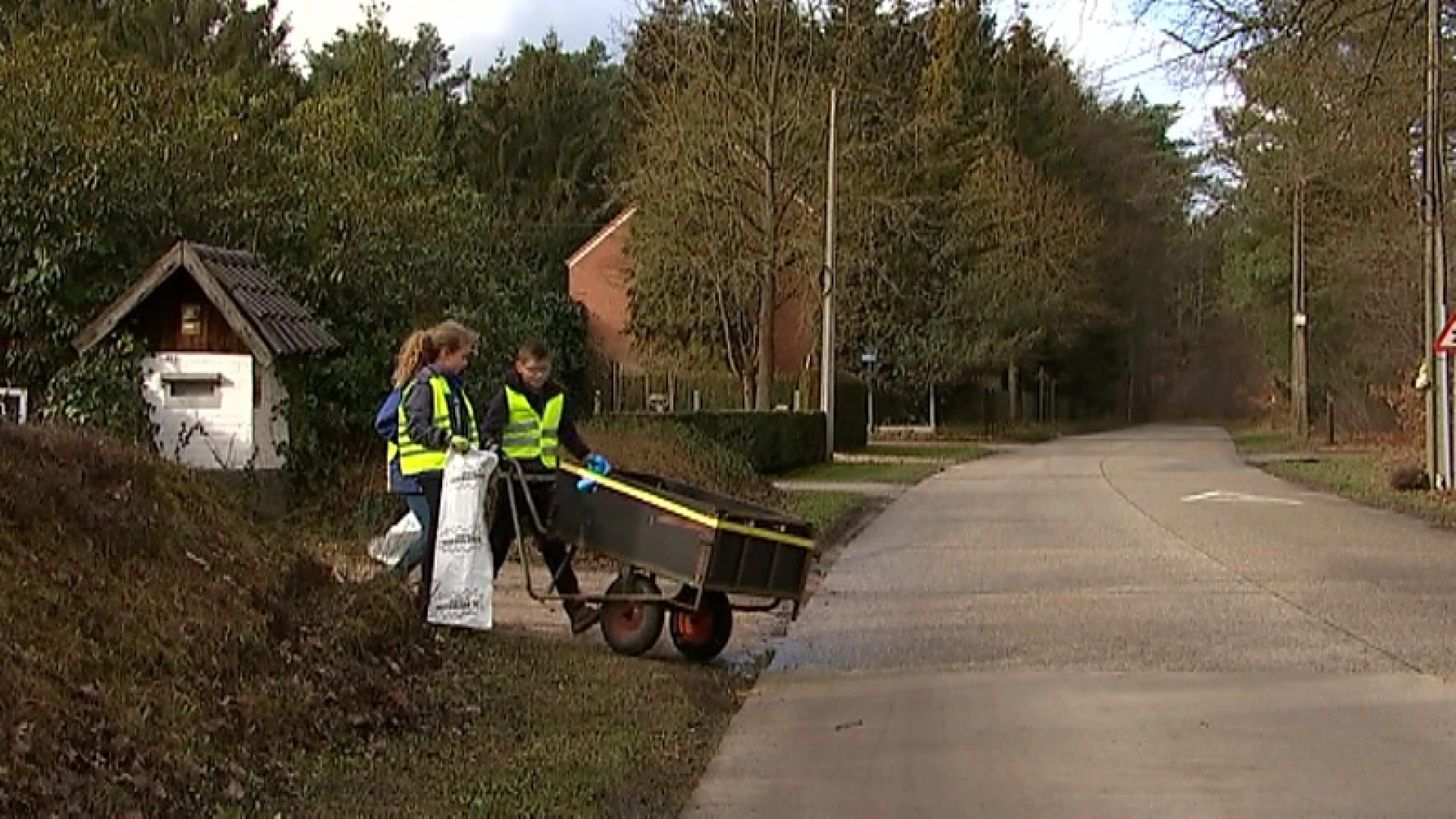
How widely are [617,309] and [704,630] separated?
169 ft

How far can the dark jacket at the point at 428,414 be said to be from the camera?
10.1 meters

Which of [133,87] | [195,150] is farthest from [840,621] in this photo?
[133,87]

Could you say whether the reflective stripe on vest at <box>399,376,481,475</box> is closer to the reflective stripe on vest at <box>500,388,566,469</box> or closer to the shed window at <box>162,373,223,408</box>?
the reflective stripe on vest at <box>500,388,566,469</box>

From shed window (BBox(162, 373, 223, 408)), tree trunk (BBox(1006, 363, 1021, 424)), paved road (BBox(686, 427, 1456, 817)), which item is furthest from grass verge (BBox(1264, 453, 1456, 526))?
tree trunk (BBox(1006, 363, 1021, 424))

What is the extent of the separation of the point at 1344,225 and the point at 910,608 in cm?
3526

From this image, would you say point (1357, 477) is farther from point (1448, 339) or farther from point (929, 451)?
point (929, 451)

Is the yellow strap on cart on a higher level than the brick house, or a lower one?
lower

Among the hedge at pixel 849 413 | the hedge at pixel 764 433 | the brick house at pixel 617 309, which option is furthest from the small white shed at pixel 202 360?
the brick house at pixel 617 309

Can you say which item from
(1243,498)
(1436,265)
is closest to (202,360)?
(1243,498)

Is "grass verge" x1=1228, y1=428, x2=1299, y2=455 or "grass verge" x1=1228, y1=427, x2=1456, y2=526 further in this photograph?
"grass verge" x1=1228, y1=428, x2=1299, y2=455

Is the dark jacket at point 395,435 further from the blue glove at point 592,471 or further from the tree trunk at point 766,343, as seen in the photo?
the tree trunk at point 766,343

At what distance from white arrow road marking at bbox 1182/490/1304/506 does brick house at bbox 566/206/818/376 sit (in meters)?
20.3

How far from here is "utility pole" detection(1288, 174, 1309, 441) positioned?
172 feet

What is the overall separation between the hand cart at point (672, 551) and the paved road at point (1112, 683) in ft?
1.82
